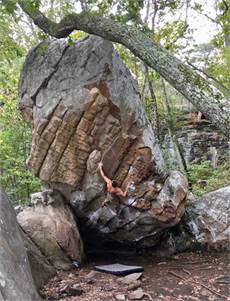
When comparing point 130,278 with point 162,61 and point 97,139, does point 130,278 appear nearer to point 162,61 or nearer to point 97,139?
point 97,139

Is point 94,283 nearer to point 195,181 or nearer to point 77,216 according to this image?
point 77,216

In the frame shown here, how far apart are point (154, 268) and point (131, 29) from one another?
4.73 m

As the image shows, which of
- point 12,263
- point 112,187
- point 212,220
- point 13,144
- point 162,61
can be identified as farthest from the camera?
point 13,144

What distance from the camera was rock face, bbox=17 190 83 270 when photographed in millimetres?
6039

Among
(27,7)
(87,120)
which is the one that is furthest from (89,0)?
(87,120)

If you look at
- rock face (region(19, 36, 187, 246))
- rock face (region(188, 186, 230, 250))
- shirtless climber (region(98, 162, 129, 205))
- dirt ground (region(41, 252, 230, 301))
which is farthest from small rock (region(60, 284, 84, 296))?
rock face (region(188, 186, 230, 250))

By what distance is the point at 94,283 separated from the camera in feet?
17.4

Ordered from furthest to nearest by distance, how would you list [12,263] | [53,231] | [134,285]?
[53,231] < [134,285] < [12,263]

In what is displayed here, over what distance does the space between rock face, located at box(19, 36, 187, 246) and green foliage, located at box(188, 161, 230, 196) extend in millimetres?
A: 3039

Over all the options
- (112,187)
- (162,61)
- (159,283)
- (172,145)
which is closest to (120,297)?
(159,283)

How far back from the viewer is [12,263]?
3.54m

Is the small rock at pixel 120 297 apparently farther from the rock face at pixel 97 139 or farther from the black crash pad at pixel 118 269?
the rock face at pixel 97 139

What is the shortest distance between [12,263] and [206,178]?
29.5 ft

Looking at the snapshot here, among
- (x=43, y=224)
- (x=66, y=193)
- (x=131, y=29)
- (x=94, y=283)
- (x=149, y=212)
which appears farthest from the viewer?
(x=66, y=193)
